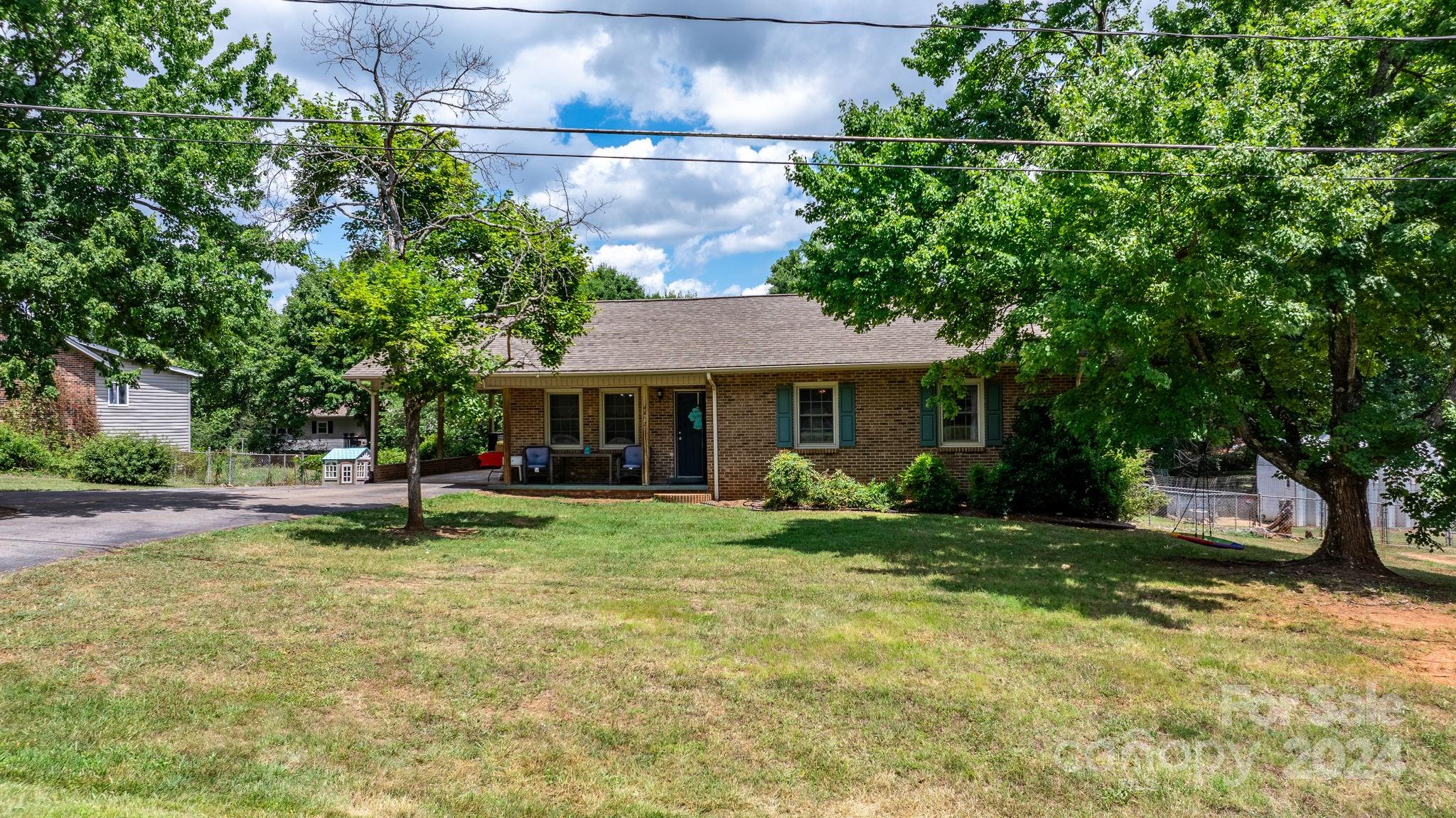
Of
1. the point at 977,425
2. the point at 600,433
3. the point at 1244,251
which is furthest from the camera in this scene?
the point at 600,433

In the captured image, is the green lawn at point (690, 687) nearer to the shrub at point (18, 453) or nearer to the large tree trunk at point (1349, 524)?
the large tree trunk at point (1349, 524)

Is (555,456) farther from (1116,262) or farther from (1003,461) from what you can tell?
(1116,262)

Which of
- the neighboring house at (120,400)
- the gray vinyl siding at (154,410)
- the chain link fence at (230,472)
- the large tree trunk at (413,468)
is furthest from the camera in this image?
the gray vinyl siding at (154,410)

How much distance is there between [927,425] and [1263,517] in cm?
818

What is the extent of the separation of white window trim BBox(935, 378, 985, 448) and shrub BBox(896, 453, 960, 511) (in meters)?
0.92

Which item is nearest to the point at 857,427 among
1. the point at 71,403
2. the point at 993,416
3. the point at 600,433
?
the point at 993,416

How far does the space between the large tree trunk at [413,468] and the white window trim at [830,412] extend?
8088 millimetres

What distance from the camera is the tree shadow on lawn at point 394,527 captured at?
11094mm

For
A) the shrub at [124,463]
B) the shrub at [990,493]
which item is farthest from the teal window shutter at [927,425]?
the shrub at [124,463]

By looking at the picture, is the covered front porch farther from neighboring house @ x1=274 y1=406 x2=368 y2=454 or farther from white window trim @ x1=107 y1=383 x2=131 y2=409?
neighboring house @ x1=274 y1=406 x2=368 y2=454

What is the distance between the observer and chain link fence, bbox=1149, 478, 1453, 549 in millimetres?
15438

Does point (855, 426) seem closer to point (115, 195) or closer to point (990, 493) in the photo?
point (990, 493)

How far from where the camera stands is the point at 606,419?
1906 centimetres

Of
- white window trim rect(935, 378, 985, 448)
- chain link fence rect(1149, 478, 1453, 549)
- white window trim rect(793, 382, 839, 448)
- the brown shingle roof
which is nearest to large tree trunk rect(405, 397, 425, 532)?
the brown shingle roof
